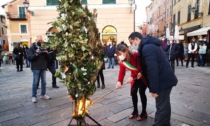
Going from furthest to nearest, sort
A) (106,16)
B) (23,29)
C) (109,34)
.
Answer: (23,29) → (109,34) → (106,16)

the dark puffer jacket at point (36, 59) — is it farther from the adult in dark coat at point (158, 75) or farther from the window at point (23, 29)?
the window at point (23, 29)

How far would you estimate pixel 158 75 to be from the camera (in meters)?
2.67

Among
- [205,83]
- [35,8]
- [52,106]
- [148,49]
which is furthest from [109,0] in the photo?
[148,49]

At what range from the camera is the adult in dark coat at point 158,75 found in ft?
8.61

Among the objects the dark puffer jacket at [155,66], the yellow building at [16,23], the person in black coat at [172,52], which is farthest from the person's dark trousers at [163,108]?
the yellow building at [16,23]

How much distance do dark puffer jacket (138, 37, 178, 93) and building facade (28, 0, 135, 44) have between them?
13101 mm

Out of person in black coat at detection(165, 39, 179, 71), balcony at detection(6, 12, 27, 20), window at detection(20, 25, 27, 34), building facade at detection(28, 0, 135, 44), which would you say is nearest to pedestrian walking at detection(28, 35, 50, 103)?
person in black coat at detection(165, 39, 179, 71)

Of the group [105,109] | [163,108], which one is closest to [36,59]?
[105,109]

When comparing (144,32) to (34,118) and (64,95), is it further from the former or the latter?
(64,95)

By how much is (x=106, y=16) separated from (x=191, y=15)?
11164 mm

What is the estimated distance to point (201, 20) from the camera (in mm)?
18438

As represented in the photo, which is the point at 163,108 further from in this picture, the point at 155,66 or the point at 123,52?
the point at 123,52

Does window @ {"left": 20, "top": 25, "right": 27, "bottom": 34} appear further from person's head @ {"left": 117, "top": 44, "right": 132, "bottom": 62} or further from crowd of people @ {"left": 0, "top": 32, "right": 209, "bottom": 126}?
person's head @ {"left": 117, "top": 44, "right": 132, "bottom": 62}

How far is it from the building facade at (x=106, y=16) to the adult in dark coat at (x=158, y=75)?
1311 centimetres
